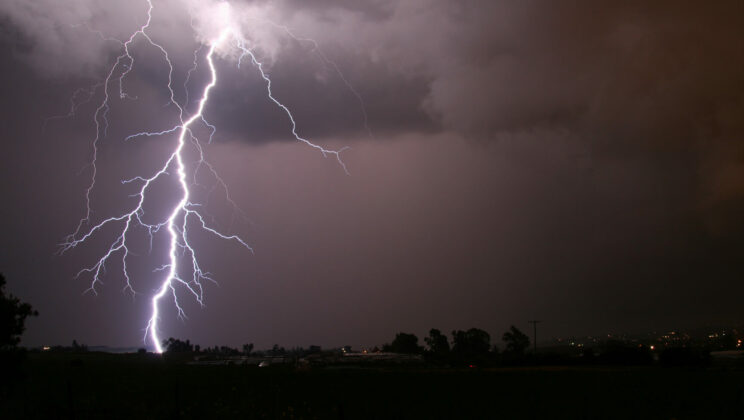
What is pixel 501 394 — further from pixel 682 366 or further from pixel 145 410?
pixel 682 366

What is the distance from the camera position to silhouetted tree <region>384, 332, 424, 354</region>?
102 meters

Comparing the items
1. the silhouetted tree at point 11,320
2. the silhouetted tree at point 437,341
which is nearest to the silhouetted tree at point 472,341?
the silhouetted tree at point 437,341

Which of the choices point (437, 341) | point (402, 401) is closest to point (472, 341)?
point (437, 341)

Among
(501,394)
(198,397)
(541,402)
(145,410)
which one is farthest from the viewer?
(501,394)

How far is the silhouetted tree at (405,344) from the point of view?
102394 millimetres

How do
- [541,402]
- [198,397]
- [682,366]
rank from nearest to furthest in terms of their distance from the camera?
[541,402] → [198,397] → [682,366]

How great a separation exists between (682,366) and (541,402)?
33.0m

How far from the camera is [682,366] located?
4659 cm

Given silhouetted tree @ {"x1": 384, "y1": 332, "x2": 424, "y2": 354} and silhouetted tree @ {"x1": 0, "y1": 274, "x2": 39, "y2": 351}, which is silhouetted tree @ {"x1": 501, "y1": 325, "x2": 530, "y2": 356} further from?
silhouetted tree @ {"x1": 0, "y1": 274, "x2": 39, "y2": 351}

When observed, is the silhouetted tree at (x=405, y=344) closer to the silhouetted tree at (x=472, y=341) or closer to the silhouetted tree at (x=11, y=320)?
the silhouetted tree at (x=472, y=341)

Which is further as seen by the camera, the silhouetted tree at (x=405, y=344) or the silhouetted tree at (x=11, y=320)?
the silhouetted tree at (x=405, y=344)

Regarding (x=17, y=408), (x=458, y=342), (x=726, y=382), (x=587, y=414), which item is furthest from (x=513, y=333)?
(x=17, y=408)

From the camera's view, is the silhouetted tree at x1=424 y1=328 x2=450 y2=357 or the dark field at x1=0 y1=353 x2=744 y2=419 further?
the silhouetted tree at x1=424 y1=328 x2=450 y2=357

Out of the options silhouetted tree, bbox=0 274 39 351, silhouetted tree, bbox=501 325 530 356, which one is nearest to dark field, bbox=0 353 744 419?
silhouetted tree, bbox=0 274 39 351
